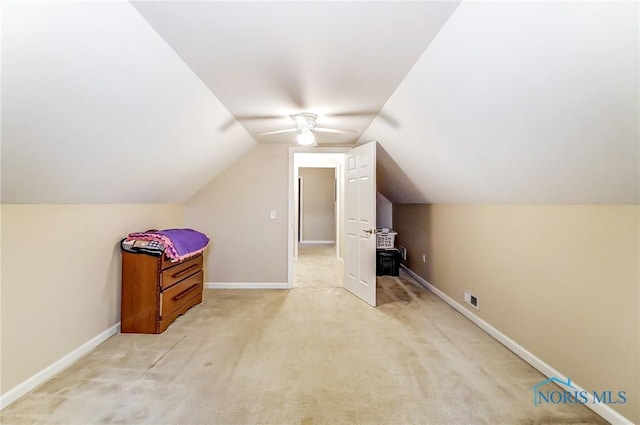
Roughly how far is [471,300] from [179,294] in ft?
9.98

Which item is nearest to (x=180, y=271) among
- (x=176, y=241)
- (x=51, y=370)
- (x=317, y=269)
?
(x=176, y=241)

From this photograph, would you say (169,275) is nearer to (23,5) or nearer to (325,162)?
(23,5)

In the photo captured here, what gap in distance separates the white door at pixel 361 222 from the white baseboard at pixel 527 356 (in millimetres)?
954

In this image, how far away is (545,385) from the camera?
1946mm

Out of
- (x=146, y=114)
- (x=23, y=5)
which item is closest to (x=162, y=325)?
(x=146, y=114)

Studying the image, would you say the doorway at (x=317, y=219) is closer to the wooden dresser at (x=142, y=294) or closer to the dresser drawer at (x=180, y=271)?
the dresser drawer at (x=180, y=271)

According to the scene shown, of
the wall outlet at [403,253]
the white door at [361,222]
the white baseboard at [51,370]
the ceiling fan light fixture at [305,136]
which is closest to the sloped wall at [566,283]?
the white door at [361,222]

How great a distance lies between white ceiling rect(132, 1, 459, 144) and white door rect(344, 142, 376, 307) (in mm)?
1157

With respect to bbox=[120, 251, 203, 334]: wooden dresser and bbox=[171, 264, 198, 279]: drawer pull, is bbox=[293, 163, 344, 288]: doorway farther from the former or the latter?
bbox=[120, 251, 203, 334]: wooden dresser

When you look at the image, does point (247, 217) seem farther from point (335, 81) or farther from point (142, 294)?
point (335, 81)

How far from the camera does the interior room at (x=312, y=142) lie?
51.0 inches

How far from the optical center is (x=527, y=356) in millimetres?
2230

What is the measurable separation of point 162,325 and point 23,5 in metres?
2.49

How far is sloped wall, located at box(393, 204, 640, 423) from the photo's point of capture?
1.59 metres
